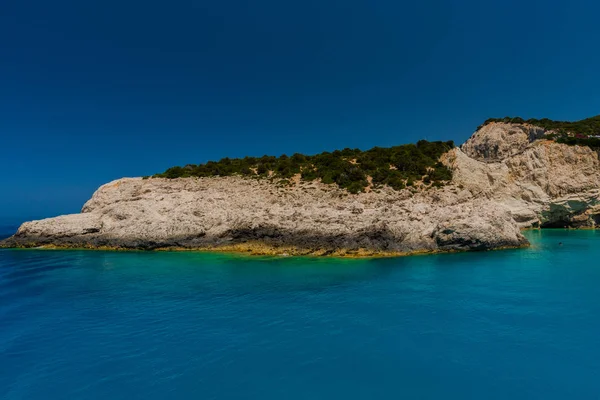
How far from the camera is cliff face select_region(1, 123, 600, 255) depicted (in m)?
23.8

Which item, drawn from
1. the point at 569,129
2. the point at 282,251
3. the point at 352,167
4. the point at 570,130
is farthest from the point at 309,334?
the point at 569,129

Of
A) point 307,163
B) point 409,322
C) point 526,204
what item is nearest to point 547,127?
A: point 526,204

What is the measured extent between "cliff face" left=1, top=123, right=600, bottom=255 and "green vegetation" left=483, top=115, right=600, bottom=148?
1.45 metres

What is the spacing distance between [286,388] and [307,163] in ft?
110

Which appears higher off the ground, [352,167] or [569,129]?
[569,129]

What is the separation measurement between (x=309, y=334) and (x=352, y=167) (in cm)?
2629

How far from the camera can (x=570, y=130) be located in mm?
49375

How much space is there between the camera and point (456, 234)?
2289cm

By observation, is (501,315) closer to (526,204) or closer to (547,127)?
(526,204)

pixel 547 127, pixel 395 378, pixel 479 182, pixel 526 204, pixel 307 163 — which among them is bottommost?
pixel 395 378

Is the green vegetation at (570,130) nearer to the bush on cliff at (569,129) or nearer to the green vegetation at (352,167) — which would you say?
the bush on cliff at (569,129)

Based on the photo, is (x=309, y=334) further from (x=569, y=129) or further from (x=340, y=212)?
(x=569, y=129)

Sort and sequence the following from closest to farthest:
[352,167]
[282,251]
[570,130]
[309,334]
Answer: [309,334] < [282,251] < [352,167] < [570,130]

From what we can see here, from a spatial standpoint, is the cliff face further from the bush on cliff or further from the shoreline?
the bush on cliff
